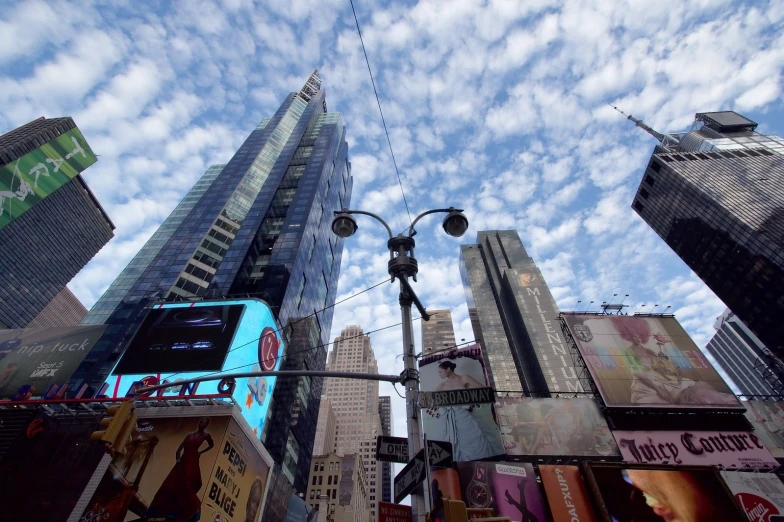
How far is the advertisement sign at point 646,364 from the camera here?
2809cm

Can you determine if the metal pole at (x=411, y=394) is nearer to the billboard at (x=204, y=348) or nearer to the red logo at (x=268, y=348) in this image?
the billboard at (x=204, y=348)

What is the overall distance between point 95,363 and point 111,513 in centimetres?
6823

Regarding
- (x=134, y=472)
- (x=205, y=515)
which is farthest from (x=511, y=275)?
(x=134, y=472)

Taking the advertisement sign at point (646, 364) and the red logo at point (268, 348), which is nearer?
the advertisement sign at point (646, 364)

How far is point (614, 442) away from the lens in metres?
26.5

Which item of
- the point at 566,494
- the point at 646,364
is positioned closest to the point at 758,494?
the point at 566,494

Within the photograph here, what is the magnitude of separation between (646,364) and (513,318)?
96990mm

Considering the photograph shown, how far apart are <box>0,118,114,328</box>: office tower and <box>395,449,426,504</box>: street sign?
9528cm

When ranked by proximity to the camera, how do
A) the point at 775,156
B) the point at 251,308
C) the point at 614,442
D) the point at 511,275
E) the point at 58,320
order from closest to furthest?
the point at 614,442 < the point at 251,308 < the point at 775,156 < the point at 511,275 < the point at 58,320

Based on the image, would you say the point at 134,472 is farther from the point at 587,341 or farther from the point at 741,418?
the point at 741,418

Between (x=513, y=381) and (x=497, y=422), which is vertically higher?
(x=513, y=381)

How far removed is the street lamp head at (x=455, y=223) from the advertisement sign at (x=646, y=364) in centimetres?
2381

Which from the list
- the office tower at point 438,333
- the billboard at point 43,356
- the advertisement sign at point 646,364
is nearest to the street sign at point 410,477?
the advertisement sign at point 646,364

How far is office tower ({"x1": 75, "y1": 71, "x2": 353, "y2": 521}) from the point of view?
6397 cm
